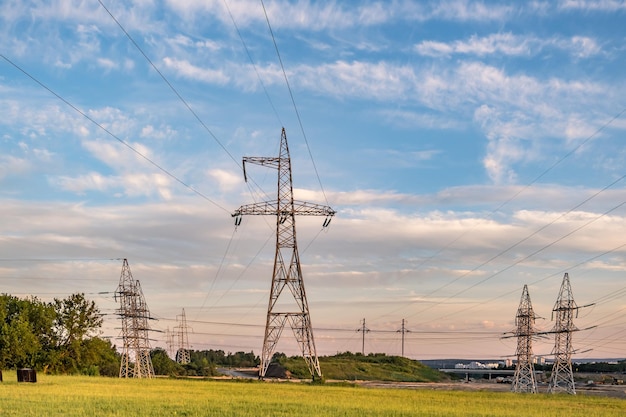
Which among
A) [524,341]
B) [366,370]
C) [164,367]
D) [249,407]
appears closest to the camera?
[249,407]

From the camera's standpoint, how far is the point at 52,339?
116 m

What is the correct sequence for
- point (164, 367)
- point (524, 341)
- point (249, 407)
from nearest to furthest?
point (249, 407), point (524, 341), point (164, 367)

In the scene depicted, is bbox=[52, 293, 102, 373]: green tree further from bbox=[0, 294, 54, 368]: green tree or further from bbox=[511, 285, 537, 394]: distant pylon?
bbox=[511, 285, 537, 394]: distant pylon

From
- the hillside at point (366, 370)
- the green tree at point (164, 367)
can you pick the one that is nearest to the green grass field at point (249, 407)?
the hillside at point (366, 370)

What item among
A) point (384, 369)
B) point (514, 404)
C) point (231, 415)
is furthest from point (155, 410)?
point (384, 369)

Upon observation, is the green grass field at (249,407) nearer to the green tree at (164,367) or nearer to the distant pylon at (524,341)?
the distant pylon at (524,341)

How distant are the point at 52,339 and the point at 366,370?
3209 inches

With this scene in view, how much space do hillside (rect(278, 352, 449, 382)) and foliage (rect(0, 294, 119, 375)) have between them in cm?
4934

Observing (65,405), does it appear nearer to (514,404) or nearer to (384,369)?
(514,404)

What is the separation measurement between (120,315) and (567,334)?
218ft

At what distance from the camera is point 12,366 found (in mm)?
112875

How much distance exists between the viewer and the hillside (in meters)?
158

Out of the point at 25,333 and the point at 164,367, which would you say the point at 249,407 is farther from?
the point at 164,367

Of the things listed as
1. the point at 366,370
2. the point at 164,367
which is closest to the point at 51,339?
the point at 164,367
